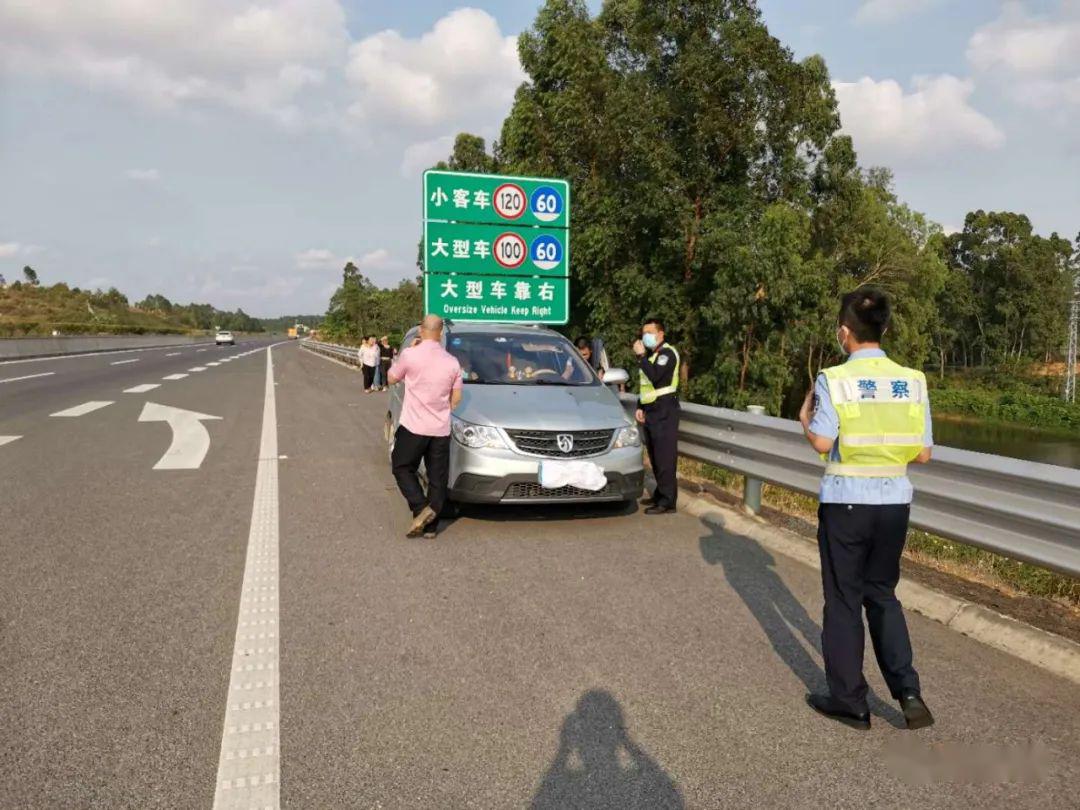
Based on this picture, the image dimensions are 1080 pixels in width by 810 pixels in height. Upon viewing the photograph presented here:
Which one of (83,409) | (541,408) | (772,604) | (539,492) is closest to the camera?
(772,604)

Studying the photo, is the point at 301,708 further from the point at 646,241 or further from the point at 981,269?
the point at 981,269

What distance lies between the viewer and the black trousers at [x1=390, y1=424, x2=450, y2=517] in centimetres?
585

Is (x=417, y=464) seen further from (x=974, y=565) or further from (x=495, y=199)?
(x=495, y=199)

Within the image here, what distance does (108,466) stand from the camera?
8414 mm

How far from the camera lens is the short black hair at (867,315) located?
9.96ft

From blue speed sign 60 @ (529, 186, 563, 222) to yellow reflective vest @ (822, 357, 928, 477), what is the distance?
35.4 feet

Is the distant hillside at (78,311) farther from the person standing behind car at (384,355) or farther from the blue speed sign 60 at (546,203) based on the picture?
the blue speed sign 60 at (546,203)

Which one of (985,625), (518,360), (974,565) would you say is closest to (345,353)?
(518,360)

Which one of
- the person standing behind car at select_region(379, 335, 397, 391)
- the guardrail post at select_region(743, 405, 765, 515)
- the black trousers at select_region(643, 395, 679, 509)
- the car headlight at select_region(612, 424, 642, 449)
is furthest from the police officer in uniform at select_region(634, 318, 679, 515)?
the person standing behind car at select_region(379, 335, 397, 391)

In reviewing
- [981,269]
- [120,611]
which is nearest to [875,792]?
[120,611]

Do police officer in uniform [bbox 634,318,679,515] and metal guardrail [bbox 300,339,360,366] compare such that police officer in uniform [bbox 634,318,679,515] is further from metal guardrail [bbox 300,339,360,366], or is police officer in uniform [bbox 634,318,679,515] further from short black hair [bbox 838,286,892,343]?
metal guardrail [bbox 300,339,360,366]

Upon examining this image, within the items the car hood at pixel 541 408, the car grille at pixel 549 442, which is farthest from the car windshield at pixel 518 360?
the car grille at pixel 549 442

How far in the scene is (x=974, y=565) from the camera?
17.8ft

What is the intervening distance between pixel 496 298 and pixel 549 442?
7.61 meters
